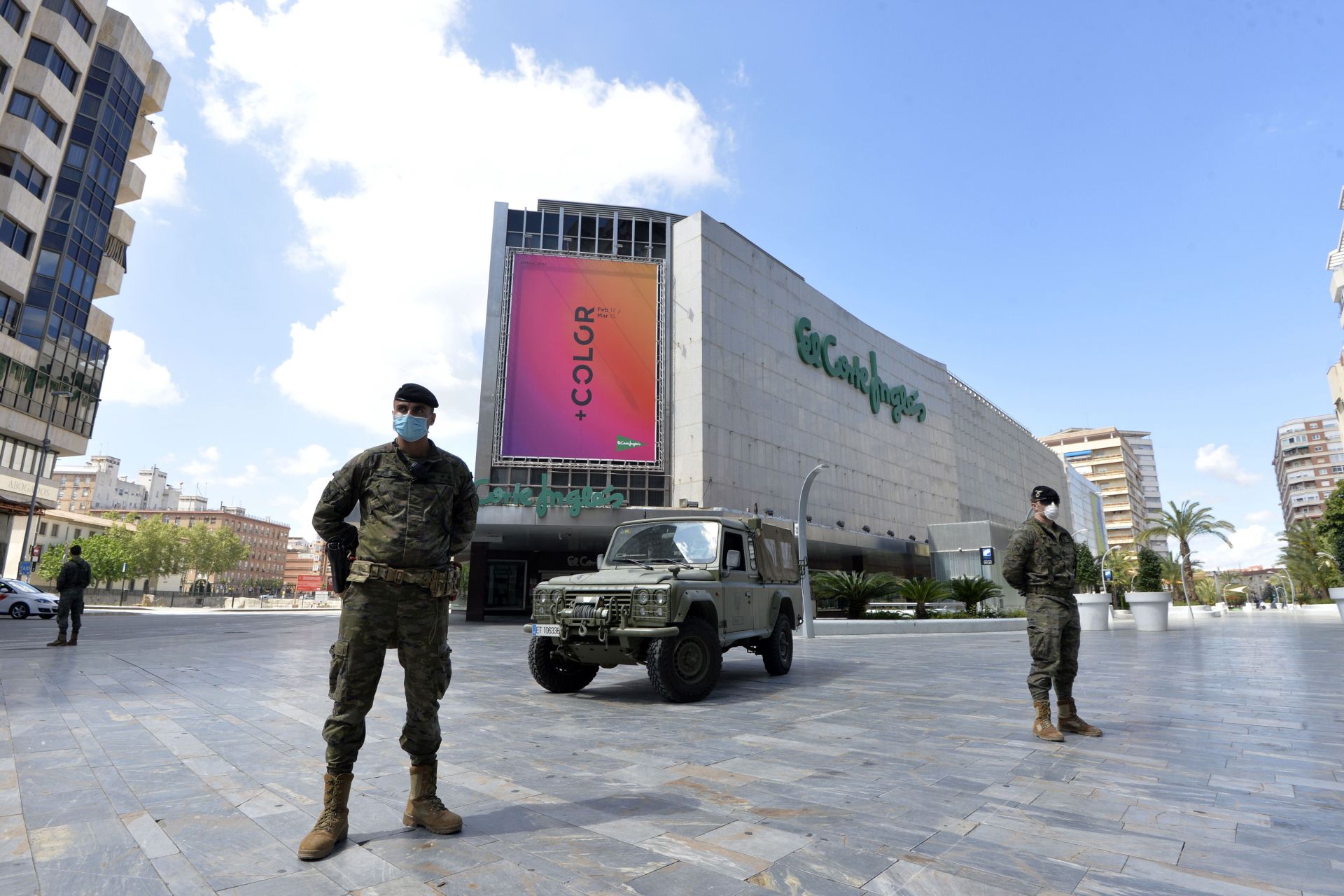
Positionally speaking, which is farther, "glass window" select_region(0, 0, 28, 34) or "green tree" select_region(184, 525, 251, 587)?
"green tree" select_region(184, 525, 251, 587)

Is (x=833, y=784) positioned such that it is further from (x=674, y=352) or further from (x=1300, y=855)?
(x=674, y=352)

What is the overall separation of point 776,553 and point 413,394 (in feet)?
21.5

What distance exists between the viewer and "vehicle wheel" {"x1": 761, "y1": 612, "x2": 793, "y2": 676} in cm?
897

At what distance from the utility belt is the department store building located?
21104mm

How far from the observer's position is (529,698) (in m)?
7.14

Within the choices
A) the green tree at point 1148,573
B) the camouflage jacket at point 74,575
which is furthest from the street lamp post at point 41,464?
the green tree at point 1148,573

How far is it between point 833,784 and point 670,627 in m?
2.75

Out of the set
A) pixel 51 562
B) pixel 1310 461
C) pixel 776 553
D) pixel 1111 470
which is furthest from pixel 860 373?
pixel 1310 461

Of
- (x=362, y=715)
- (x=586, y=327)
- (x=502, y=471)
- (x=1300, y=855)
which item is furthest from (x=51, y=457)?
(x=1300, y=855)

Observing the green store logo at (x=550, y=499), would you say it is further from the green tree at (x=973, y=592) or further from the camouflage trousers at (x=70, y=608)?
the camouflage trousers at (x=70, y=608)

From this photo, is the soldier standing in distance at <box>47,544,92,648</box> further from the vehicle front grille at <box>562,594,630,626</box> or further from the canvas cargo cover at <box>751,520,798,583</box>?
the canvas cargo cover at <box>751,520,798,583</box>

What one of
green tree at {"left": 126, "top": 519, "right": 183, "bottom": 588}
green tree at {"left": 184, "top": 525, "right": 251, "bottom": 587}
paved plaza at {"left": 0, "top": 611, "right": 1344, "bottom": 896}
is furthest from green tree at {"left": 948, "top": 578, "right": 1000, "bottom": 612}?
green tree at {"left": 184, "top": 525, "right": 251, "bottom": 587}

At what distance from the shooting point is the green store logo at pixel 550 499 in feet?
86.7

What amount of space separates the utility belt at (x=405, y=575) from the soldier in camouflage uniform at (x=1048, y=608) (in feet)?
14.0
